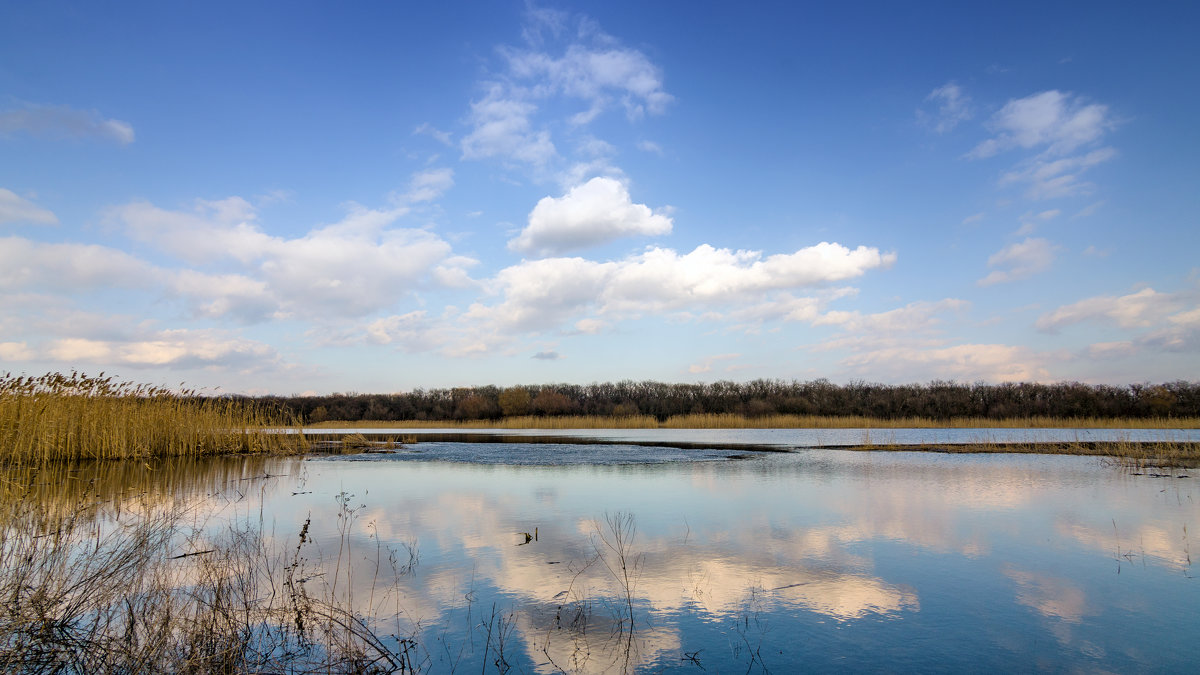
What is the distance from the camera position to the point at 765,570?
17.6ft

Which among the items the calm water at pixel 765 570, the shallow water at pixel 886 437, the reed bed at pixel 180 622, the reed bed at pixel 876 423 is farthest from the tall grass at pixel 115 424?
the reed bed at pixel 876 423

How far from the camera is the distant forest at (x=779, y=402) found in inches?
1626

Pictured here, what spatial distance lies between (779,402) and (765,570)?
4285 centimetres

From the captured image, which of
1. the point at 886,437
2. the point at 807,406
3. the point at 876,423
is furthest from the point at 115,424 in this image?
the point at 807,406

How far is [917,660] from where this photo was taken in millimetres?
3568

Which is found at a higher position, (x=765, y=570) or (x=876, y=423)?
(x=765, y=570)

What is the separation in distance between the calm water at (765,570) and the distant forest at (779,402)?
2768 centimetres

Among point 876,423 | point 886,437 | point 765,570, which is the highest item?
point 765,570

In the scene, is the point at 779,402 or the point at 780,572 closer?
the point at 780,572

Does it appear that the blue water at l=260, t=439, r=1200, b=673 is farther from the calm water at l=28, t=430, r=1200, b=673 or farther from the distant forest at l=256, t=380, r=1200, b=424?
the distant forest at l=256, t=380, r=1200, b=424

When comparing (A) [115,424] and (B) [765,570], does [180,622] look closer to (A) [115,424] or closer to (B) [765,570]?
(B) [765,570]

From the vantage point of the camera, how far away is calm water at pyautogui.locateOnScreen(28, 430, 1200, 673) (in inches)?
147

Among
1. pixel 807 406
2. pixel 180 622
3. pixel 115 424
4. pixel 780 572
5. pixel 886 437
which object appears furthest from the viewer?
pixel 807 406

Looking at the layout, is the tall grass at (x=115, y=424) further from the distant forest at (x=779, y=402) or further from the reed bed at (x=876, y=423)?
the reed bed at (x=876, y=423)
